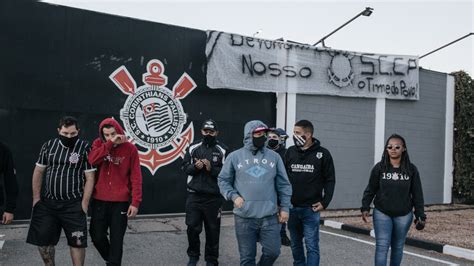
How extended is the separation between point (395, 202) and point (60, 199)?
3.40 m

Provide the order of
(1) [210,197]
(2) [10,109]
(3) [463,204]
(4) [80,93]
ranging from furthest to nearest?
(3) [463,204] → (4) [80,93] → (2) [10,109] → (1) [210,197]

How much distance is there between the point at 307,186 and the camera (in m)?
5.16

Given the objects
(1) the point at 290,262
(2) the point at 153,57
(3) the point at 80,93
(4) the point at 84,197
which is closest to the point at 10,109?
(3) the point at 80,93

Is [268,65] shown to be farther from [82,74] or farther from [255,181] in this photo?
[255,181]

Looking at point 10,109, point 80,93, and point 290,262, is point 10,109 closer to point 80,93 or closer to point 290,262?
point 80,93

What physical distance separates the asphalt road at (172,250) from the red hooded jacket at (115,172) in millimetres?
A: 1548

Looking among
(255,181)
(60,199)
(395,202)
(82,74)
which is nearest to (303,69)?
(82,74)

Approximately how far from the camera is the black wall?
8641 millimetres

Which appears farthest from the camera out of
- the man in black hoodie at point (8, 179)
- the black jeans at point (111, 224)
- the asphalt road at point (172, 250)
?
the asphalt road at point (172, 250)

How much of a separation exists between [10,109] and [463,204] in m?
12.8

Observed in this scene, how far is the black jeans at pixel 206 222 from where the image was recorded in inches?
219

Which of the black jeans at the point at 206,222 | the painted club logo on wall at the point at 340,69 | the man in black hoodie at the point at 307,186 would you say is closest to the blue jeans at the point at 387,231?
the man in black hoodie at the point at 307,186

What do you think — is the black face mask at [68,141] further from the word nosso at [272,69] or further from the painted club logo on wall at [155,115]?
the word nosso at [272,69]

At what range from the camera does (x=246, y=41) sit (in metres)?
10.9
